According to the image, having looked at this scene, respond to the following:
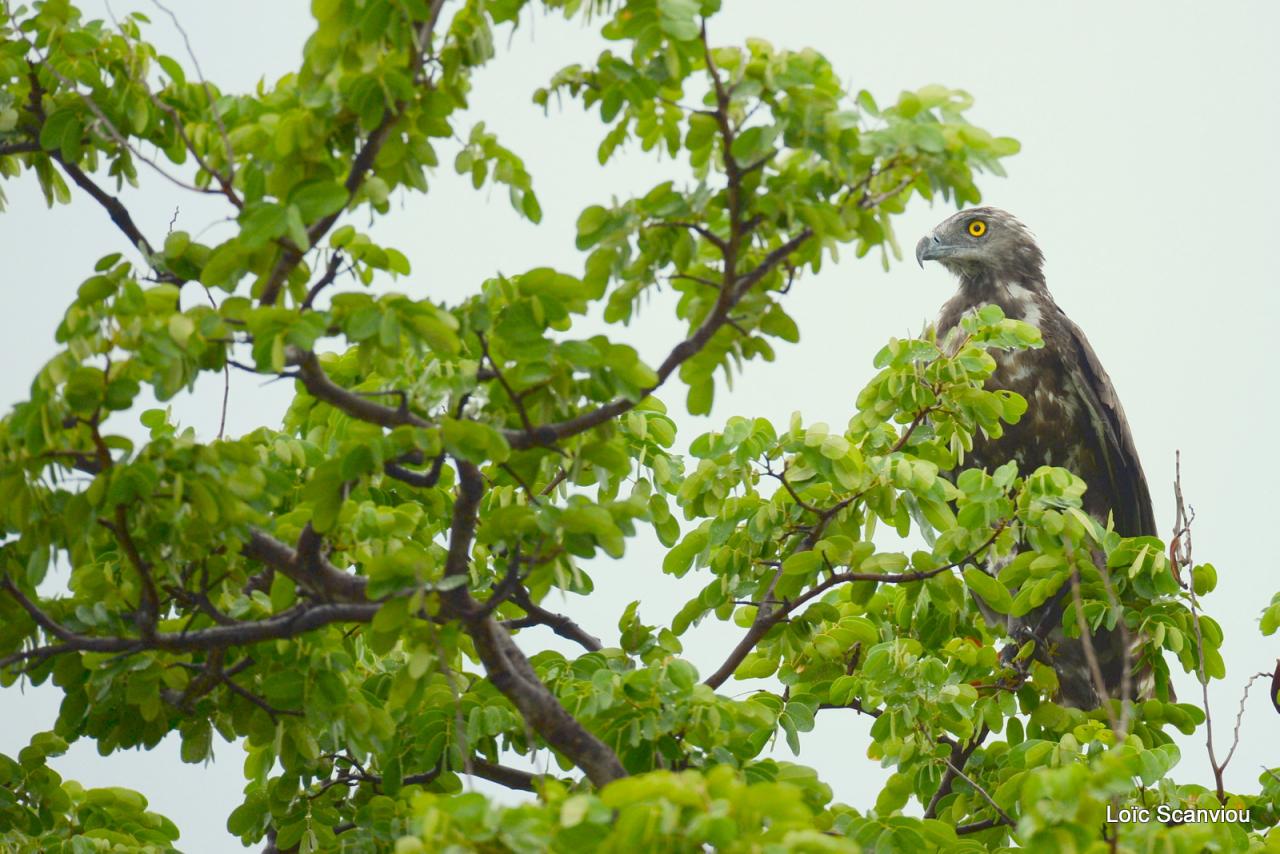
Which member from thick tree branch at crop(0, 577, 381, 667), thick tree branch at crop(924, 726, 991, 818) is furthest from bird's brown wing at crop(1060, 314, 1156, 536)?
thick tree branch at crop(0, 577, 381, 667)

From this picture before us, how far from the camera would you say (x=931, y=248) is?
30.0ft

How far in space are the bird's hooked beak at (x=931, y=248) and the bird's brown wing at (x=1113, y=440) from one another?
104 centimetres

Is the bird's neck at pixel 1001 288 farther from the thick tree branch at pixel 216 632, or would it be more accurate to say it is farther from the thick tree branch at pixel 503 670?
the thick tree branch at pixel 216 632

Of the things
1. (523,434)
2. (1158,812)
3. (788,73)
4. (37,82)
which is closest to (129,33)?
(37,82)

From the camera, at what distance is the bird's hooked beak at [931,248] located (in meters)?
9.12

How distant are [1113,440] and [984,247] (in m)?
1.52

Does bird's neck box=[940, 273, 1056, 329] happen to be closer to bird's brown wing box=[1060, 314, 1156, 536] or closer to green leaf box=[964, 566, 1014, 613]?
bird's brown wing box=[1060, 314, 1156, 536]

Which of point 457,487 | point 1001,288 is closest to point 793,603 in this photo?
point 457,487

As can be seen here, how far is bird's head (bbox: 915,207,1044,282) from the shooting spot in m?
8.98

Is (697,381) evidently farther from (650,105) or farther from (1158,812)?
(1158,812)

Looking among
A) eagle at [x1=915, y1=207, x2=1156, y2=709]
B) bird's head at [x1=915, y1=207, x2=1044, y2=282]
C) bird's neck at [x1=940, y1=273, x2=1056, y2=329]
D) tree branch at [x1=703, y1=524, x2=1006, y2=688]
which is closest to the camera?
tree branch at [x1=703, y1=524, x2=1006, y2=688]

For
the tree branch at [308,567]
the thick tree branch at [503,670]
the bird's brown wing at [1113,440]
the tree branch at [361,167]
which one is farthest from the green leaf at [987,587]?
the bird's brown wing at [1113,440]

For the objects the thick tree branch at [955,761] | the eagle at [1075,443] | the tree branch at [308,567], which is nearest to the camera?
the tree branch at [308,567]

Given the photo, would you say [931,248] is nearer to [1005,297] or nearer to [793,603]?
[1005,297]
